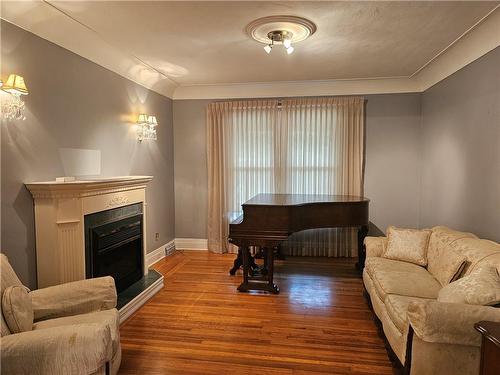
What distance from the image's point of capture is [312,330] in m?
2.85

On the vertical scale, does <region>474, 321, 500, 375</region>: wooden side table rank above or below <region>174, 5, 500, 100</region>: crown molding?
below

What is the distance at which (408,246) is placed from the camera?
325cm

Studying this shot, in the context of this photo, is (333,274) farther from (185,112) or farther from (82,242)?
(185,112)

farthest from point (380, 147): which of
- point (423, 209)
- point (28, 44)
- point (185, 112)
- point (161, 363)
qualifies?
point (28, 44)

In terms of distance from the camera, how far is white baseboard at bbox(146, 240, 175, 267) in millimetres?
4611

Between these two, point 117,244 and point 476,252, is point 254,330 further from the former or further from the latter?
point 476,252

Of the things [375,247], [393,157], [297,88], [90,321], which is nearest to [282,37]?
[297,88]

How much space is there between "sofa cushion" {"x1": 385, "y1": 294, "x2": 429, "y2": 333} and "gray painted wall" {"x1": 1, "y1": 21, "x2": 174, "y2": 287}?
2.73 metres

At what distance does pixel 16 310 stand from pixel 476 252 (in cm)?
302

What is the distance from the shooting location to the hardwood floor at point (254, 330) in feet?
7.77

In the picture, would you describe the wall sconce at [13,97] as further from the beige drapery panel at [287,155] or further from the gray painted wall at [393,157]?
the gray painted wall at [393,157]

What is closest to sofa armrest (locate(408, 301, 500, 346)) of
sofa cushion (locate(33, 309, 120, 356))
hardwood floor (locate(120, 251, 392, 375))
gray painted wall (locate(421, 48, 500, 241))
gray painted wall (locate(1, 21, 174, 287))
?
hardwood floor (locate(120, 251, 392, 375))

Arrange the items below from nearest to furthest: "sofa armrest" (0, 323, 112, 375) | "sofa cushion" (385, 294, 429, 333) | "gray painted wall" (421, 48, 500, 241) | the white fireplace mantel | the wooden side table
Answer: the wooden side table
"sofa armrest" (0, 323, 112, 375)
"sofa cushion" (385, 294, 429, 333)
the white fireplace mantel
"gray painted wall" (421, 48, 500, 241)

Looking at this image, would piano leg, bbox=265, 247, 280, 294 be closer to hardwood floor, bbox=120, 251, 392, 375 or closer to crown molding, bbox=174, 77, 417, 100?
hardwood floor, bbox=120, 251, 392, 375
